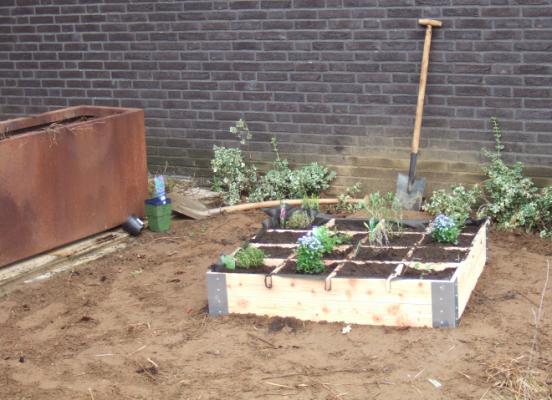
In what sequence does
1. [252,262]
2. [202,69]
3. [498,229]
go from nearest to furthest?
[252,262] → [498,229] → [202,69]

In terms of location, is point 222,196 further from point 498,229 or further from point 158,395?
point 158,395

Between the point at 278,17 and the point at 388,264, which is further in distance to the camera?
the point at 278,17

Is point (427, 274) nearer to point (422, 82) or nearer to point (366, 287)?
point (366, 287)

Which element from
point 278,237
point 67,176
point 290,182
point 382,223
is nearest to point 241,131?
point 290,182

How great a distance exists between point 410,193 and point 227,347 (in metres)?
2.99

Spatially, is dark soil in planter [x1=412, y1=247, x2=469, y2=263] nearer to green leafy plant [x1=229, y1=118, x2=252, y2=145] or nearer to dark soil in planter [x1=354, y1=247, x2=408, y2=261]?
dark soil in planter [x1=354, y1=247, x2=408, y2=261]

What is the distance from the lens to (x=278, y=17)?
824cm

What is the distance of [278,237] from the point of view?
6.41 metres

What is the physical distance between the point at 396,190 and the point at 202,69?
2.31 metres

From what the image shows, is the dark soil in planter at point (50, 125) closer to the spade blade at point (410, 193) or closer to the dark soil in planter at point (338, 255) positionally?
the dark soil in planter at point (338, 255)

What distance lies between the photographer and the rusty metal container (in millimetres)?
6688

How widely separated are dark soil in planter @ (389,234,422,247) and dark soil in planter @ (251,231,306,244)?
675 millimetres

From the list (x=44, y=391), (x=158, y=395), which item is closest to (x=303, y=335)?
(x=158, y=395)

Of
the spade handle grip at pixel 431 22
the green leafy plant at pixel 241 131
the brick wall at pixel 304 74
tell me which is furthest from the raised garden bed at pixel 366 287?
the green leafy plant at pixel 241 131
